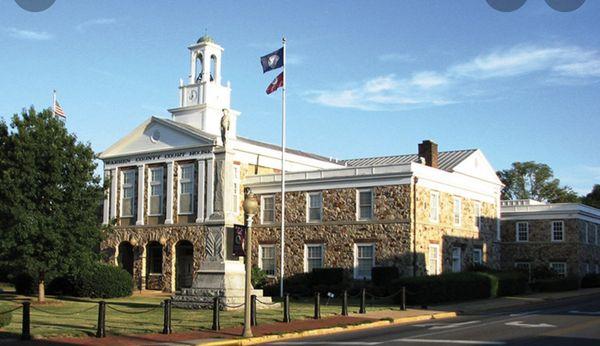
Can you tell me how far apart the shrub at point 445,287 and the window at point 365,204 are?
741 centimetres

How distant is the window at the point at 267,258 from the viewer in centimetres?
4919

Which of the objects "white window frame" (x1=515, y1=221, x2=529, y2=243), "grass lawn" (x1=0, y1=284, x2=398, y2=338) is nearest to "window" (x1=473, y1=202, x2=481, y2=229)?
"white window frame" (x1=515, y1=221, x2=529, y2=243)

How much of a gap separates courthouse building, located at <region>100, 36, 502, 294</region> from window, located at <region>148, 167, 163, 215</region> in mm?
75

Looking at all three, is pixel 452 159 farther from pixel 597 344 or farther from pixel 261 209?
pixel 597 344

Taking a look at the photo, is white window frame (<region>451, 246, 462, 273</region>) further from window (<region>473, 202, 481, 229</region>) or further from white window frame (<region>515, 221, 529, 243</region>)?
white window frame (<region>515, 221, 529, 243</region>)

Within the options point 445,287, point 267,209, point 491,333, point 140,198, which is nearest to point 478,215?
point 267,209

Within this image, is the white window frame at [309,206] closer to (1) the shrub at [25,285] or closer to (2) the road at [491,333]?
(1) the shrub at [25,285]

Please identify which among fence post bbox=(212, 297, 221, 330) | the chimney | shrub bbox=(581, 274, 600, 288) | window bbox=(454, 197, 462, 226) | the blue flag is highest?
the blue flag

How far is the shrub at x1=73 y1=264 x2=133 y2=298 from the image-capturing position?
4091 cm

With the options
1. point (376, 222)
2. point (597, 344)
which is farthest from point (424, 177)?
point (597, 344)

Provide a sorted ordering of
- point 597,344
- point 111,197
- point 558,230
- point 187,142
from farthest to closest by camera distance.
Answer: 1. point 558,230
2. point 111,197
3. point 187,142
4. point 597,344

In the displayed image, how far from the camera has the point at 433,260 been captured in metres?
46.5

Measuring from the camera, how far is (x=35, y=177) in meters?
34.8

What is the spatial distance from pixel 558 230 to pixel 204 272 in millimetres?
37663
